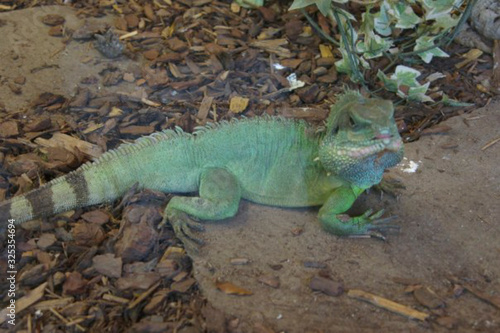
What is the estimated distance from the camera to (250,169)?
4.71 metres

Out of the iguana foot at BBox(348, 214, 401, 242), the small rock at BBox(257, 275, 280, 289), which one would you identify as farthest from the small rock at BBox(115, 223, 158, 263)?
the iguana foot at BBox(348, 214, 401, 242)

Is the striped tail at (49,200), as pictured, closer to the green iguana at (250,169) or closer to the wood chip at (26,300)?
the green iguana at (250,169)

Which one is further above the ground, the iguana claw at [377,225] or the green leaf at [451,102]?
the green leaf at [451,102]

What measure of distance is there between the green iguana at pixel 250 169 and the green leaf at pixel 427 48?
1881mm

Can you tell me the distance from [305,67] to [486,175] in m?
2.37

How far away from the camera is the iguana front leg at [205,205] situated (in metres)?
4.25

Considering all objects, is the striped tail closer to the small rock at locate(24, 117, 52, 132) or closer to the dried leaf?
the small rock at locate(24, 117, 52, 132)

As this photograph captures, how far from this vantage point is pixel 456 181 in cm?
495

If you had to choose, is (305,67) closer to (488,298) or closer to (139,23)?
(139,23)

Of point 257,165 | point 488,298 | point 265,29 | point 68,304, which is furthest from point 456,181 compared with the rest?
point 68,304

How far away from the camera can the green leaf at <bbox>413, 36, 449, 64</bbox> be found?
226 inches

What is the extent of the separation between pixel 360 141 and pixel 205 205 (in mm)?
1369

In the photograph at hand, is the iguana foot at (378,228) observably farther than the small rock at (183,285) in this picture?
Yes

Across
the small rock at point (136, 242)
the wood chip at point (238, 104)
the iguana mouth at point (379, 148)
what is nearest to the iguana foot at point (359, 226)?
the iguana mouth at point (379, 148)
